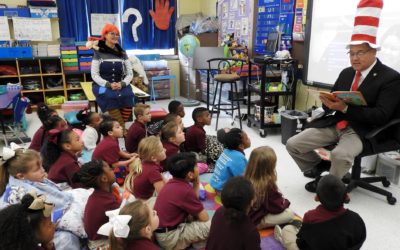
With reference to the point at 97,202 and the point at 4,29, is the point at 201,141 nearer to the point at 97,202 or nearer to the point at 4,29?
the point at 97,202

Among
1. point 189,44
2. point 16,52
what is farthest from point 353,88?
point 16,52

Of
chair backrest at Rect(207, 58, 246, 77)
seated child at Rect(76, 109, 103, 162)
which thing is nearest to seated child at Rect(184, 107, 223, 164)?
seated child at Rect(76, 109, 103, 162)

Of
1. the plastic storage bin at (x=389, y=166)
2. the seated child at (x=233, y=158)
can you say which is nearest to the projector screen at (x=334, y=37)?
the plastic storage bin at (x=389, y=166)

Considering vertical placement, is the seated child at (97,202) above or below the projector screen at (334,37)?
below

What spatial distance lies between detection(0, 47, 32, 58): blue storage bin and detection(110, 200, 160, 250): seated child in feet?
16.5

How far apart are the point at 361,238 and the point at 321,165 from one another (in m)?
1.32

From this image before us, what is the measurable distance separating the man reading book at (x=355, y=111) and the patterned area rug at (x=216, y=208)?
75cm

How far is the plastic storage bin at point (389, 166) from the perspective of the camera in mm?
2824

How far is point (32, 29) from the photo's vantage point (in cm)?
564

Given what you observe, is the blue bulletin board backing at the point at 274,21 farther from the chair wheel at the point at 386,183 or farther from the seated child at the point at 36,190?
the seated child at the point at 36,190

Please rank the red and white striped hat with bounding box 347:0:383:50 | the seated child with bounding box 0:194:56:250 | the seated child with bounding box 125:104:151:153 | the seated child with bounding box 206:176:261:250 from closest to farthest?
the seated child with bounding box 0:194:56:250 < the seated child with bounding box 206:176:261:250 < the red and white striped hat with bounding box 347:0:383:50 < the seated child with bounding box 125:104:151:153

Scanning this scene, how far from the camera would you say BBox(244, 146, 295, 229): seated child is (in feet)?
6.31

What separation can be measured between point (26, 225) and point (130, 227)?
371 mm

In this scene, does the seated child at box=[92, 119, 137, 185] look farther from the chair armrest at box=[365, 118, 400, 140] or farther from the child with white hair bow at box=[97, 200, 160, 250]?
the chair armrest at box=[365, 118, 400, 140]
